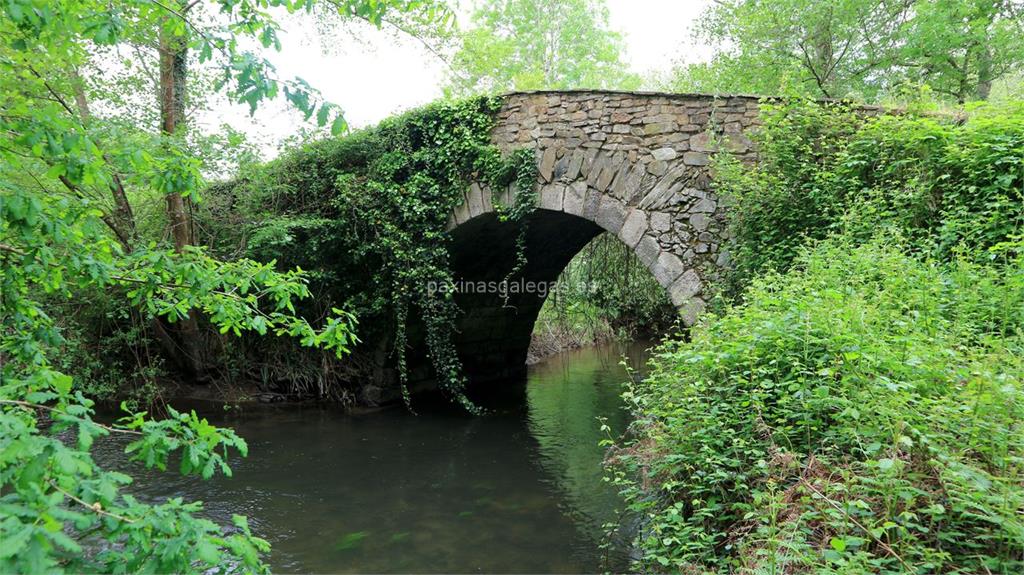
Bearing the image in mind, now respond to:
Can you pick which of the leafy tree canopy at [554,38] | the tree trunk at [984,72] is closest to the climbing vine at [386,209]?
the tree trunk at [984,72]

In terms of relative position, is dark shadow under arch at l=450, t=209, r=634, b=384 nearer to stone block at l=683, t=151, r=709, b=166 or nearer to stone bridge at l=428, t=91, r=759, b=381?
stone bridge at l=428, t=91, r=759, b=381

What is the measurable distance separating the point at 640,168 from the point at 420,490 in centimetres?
336

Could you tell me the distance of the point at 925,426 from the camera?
1839 millimetres

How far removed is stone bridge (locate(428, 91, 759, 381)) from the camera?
4.97 meters

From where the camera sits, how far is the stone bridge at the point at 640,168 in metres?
4.97

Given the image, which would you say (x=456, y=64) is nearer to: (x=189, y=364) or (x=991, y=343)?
(x=189, y=364)

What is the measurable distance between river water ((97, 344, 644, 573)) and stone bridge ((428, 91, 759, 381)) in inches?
78.9

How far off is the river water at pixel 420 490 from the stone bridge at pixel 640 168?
201 cm

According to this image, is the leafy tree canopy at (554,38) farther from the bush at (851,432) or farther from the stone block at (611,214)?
the bush at (851,432)

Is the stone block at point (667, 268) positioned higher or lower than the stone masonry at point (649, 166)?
lower

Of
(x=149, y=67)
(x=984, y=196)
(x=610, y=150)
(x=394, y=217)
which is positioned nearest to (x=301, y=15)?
(x=149, y=67)

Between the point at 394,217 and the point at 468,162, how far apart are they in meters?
1.12

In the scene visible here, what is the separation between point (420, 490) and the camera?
490 cm

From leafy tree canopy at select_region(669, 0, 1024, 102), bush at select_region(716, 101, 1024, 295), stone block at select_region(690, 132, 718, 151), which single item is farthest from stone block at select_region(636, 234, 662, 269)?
leafy tree canopy at select_region(669, 0, 1024, 102)
